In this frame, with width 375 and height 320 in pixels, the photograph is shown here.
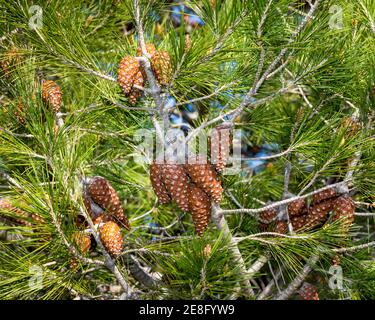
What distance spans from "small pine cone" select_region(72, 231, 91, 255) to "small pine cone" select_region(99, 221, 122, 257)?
5 centimetres

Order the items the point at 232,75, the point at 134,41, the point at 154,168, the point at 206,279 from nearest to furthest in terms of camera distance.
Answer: the point at 206,279, the point at 154,168, the point at 232,75, the point at 134,41

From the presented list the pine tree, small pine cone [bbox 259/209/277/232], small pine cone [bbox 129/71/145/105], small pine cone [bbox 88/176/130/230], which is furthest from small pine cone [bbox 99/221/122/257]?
small pine cone [bbox 259/209/277/232]

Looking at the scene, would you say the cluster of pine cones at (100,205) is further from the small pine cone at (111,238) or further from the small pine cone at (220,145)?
the small pine cone at (220,145)

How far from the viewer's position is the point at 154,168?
1.49 m

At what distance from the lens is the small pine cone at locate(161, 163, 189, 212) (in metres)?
1.44

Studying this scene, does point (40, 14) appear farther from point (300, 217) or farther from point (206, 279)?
point (300, 217)

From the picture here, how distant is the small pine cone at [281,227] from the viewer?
64.5 inches

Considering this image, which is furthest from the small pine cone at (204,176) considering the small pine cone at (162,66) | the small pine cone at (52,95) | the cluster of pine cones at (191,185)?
the small pine cone at (52,95)

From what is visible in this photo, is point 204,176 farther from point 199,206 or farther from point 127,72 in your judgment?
point 127,72

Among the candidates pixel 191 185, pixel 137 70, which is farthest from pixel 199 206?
pixel 137 70

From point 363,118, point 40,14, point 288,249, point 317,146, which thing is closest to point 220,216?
point 288,249

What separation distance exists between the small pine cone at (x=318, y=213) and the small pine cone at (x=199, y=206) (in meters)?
0.30

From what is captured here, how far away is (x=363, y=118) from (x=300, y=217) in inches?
13.4

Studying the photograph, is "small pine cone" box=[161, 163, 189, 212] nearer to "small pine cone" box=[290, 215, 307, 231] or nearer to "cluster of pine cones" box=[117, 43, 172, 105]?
"cluster of pine cones" box=[117, 43, 172, 105]
